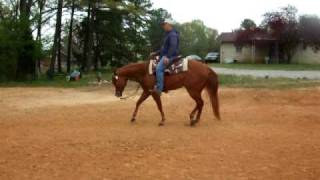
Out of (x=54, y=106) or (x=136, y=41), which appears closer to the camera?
(x=54, y=106)

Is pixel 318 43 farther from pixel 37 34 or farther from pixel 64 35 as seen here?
pixel 37 34

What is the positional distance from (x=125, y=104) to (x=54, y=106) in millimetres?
1939

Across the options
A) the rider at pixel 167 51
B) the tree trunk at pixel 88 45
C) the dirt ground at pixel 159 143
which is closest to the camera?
the dirt ground at pixel 159 143

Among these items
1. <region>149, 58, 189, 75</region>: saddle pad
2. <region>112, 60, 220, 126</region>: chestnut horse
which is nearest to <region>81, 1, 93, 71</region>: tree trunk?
<region>112, 60, 220, 126</region>: chestnut horse

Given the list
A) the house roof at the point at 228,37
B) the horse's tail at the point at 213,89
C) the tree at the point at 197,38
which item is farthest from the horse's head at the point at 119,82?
the tree at the point at 197,38

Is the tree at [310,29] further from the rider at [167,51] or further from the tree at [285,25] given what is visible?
the rider at [167,51]

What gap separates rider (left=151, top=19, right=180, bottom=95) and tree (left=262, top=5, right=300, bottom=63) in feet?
149

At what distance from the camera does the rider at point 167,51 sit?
12.0 meters

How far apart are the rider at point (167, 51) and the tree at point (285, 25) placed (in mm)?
45390

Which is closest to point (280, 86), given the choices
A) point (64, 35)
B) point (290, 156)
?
point (290, 156)

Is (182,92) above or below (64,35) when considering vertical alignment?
below

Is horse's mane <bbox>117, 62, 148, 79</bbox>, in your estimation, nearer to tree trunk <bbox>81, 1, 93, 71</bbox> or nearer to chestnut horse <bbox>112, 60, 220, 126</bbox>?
chestnut horse <bbox>112, 60, 220, 126</bbox>

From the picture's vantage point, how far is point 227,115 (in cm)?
1355

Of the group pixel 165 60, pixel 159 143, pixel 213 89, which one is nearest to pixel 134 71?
pixel 165 60
